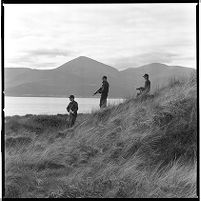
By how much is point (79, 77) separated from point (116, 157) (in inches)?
57.5

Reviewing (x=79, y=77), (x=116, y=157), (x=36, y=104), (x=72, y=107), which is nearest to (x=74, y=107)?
(x=72, y=107)

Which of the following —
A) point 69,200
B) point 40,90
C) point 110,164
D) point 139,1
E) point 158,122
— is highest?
point 139,1

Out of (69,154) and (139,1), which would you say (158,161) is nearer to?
(69,154)

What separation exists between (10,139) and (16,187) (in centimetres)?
160

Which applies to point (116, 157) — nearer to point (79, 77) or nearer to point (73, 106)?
point (79, 77)

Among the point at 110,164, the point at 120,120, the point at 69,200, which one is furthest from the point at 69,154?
the point at 120,120

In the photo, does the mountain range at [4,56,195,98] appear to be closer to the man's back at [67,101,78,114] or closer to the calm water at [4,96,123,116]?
the calm water at [4,96,123,116]

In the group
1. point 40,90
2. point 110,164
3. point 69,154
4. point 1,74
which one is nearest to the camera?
point 1,74

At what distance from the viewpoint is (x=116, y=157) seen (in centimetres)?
636

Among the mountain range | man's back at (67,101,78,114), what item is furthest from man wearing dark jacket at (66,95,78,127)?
the mountain range

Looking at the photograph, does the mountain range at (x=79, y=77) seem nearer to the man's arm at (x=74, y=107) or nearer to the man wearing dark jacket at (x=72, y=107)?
the man wearing dark jacket at (x=72, y=107)

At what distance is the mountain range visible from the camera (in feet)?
20.8

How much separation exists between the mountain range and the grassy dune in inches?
25.8

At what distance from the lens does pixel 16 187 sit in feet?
18.6
